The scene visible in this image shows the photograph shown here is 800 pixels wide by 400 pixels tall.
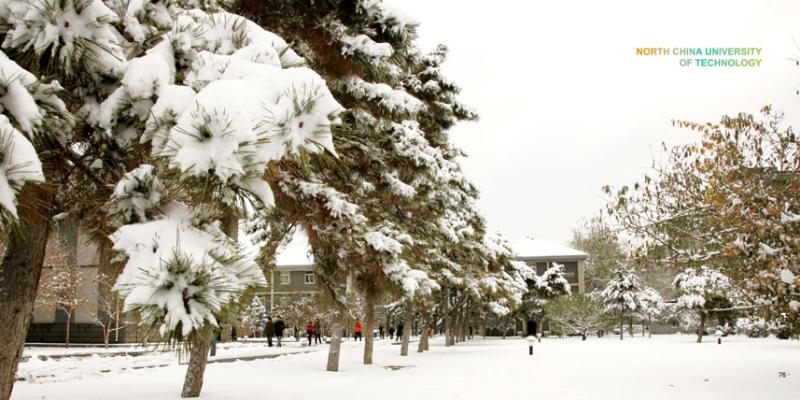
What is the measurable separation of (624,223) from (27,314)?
1043 centimetres

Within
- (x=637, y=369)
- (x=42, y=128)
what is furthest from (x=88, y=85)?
(x=637, y=369)

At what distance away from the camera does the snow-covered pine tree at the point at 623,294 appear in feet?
147

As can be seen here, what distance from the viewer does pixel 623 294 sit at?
4488cm

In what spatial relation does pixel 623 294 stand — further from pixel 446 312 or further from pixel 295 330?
pixel 295 330

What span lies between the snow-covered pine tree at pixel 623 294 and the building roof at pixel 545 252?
12812 mm

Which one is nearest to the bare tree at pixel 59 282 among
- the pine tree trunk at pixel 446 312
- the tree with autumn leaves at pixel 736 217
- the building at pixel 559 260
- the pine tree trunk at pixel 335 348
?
the pine tree trunk at pixel 335 348

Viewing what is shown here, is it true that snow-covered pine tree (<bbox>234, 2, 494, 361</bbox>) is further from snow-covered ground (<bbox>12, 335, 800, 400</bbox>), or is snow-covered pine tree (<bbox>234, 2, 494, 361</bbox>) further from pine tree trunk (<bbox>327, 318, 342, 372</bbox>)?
snow-covered ground (<bbox>12, 335, 800, 400</bbox>)

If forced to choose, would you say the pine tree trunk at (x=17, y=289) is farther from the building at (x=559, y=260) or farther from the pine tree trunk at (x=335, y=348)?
the building at (x=559, y=260)

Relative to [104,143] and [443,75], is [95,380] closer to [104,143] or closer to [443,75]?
[104,143]

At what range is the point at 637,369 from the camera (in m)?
15.1

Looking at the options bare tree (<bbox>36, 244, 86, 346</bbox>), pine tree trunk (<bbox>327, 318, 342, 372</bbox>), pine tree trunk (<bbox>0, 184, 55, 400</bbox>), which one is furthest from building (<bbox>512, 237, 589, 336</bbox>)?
pine tree trunk (<bbox>0, 184, 55, 400</bbox>)

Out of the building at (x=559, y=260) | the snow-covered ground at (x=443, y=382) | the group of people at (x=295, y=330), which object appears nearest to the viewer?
the snow-covered ground at (x=443, y=382)

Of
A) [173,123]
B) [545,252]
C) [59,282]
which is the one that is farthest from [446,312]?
[545,252]

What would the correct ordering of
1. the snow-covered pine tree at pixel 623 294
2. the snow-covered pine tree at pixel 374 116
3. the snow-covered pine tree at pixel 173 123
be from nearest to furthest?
the snow-covered pine tree at pixel 173 123 → the snow-covered pine tree at pixel 374 116 → the snow-covered pine tree at pixel 623 294
